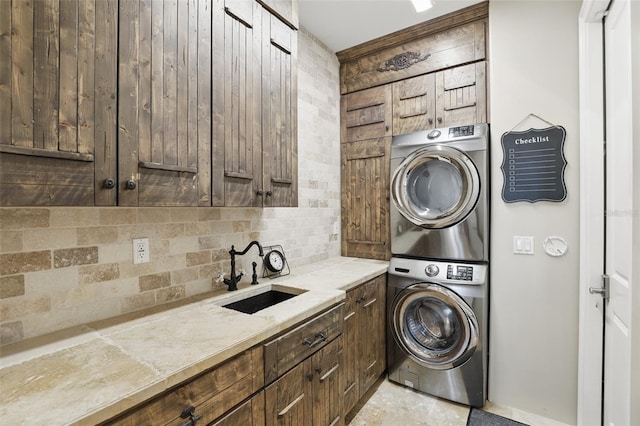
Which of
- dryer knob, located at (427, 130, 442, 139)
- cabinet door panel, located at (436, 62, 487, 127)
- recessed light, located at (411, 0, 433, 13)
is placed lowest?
dryer knob, located at (427, 130, 442, 139)

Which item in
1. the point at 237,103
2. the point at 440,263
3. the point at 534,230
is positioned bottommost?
the point at 440,263

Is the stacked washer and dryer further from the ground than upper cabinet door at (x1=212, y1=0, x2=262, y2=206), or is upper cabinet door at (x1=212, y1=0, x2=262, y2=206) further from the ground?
upper cabinet door at (x1=212, y1=0, x2=262, y2=206)

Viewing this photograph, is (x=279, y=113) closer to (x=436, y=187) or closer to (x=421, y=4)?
(x=421, y=4)

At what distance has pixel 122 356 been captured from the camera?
101 centimetres

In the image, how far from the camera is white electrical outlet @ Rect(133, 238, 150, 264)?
4.81 feet

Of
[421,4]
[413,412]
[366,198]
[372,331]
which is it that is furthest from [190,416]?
[421,4]

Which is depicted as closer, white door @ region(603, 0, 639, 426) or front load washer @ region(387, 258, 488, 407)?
white door @ region(603, 0, 639, 426)

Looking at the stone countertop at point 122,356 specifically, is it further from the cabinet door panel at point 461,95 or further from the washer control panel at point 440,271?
the cabinet door panel at point 461,95

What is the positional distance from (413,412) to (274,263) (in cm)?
147

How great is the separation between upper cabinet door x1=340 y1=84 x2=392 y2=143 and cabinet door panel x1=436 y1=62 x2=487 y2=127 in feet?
1.49

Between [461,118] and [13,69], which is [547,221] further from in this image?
[13,69]

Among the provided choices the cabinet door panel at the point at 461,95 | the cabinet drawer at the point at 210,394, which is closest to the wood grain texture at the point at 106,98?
the cabinet drawer at the point at 210,394

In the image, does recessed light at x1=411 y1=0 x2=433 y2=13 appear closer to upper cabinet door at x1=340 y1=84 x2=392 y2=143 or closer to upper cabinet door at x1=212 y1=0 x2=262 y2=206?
upper cabinet door at x1=340 y1=84 x2=392 y2=143

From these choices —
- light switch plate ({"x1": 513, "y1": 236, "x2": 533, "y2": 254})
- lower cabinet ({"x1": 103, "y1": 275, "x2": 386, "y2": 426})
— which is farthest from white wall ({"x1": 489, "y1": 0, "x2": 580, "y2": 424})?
lower cabinet ({"x1": 103, "y1": 275, "x2": 386, "y2": 426})
